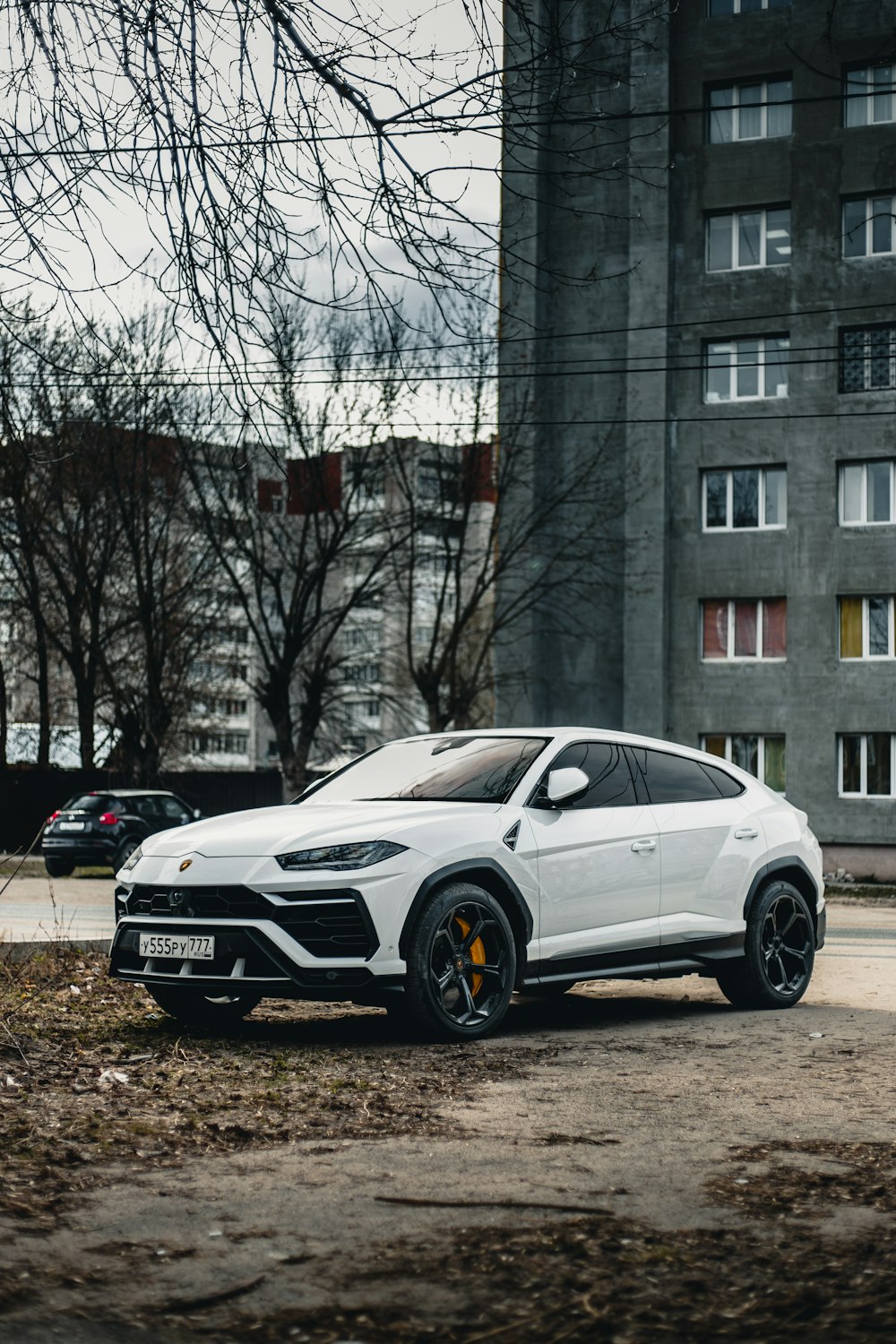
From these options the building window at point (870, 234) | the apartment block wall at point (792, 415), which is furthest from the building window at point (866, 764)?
the building window at point (870, 234)

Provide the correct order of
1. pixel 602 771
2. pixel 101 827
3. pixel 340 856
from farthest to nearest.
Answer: pixel 101 827 → pixel 602 771 → pixel 340 856

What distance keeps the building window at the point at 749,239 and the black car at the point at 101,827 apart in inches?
767

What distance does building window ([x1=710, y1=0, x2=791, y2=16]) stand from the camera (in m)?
41.4

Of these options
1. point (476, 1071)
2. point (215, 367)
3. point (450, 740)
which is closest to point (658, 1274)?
point (476, 1071)

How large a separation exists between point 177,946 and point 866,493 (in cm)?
3402

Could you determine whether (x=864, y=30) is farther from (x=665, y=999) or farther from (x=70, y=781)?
(x=665, y=999)

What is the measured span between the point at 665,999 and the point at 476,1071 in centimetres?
379

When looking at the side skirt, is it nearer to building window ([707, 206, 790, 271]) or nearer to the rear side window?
the rear side window

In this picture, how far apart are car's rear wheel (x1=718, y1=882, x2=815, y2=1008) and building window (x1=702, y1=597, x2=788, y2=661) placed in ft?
99.4

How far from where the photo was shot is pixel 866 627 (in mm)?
40000

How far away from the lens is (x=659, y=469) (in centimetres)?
4150

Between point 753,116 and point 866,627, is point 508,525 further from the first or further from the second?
point 753,116

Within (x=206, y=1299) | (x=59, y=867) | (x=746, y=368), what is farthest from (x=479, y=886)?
(x=746, y=368)

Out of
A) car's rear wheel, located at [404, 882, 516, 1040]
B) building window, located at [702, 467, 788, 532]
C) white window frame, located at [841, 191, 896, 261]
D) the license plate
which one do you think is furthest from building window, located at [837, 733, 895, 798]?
the license plate
